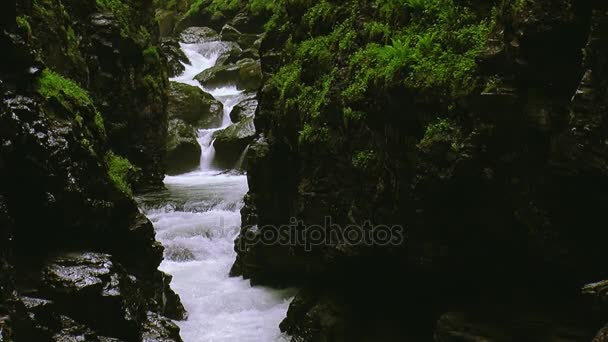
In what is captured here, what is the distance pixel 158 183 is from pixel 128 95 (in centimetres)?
375

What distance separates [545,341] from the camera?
623 cm

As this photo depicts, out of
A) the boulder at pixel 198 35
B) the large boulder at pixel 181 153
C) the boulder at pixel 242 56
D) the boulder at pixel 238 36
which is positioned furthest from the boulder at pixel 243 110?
the boulder at pixel 198 35

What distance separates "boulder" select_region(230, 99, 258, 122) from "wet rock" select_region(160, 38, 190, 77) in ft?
27.9

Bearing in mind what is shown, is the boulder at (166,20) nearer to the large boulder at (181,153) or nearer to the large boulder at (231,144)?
the large boulder at (181,153)

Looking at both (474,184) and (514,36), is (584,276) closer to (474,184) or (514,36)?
(474,184)

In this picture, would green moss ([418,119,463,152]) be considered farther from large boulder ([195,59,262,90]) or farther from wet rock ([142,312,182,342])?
large boulder ([195,59,262,90])

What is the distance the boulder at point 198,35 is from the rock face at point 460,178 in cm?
3110

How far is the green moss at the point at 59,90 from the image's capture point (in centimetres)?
755

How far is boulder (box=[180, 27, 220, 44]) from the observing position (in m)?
40.8

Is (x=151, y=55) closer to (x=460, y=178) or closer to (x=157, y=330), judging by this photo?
(x=157, y=330)

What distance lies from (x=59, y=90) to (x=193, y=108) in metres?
20.3

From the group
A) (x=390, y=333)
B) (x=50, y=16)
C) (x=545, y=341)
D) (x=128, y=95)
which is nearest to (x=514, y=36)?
(x=545, y=341)

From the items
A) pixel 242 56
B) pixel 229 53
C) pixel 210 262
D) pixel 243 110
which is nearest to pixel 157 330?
pixel 210 262

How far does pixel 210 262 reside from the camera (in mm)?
14664
